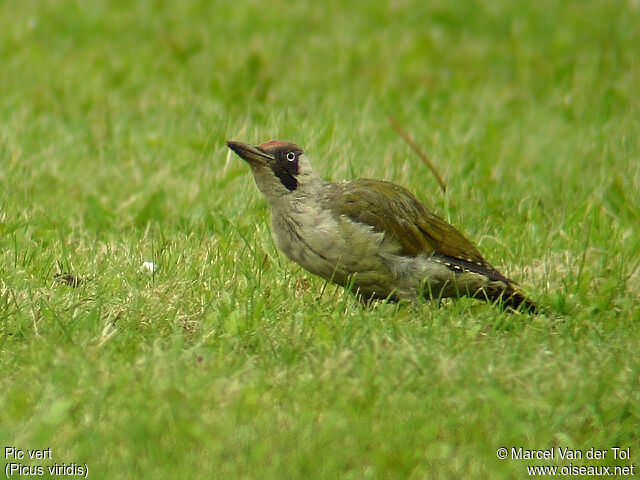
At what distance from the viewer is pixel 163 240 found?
656cm

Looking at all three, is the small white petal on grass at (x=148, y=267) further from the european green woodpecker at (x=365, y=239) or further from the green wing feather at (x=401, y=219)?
the green wing feather at (x=401, y=219)

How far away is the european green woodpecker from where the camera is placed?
5.81 meters

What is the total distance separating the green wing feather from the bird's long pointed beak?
0.39 m

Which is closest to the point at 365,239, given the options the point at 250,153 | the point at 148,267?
the point at 250,153

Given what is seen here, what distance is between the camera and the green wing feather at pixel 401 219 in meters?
5.94

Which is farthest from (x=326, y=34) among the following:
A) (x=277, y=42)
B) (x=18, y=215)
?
(x=18, y=215)

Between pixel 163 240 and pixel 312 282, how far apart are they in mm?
895

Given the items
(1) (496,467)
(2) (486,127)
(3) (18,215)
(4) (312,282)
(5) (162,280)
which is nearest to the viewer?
(1) (496,467)

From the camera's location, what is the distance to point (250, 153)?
19.1ft

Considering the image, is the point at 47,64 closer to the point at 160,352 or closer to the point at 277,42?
the point at 277,42

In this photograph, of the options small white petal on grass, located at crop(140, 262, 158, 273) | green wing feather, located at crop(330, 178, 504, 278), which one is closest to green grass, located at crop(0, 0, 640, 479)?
small white petal on grass, located at crop(140, 262, 158, 273)

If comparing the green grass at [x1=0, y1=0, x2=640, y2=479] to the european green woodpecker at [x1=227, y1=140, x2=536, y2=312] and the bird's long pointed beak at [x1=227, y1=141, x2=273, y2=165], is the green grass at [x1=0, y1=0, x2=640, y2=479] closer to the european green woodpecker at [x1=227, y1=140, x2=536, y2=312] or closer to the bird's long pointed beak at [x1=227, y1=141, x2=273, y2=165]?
the european green woodpecker at [x1=227, y1=140, x2=536, y2=312]

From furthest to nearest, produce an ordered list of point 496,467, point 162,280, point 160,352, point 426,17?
point 426,17, point 162,280, point 160,352, point 496,467

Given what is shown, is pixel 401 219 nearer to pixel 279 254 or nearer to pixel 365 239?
pixel 365 239
